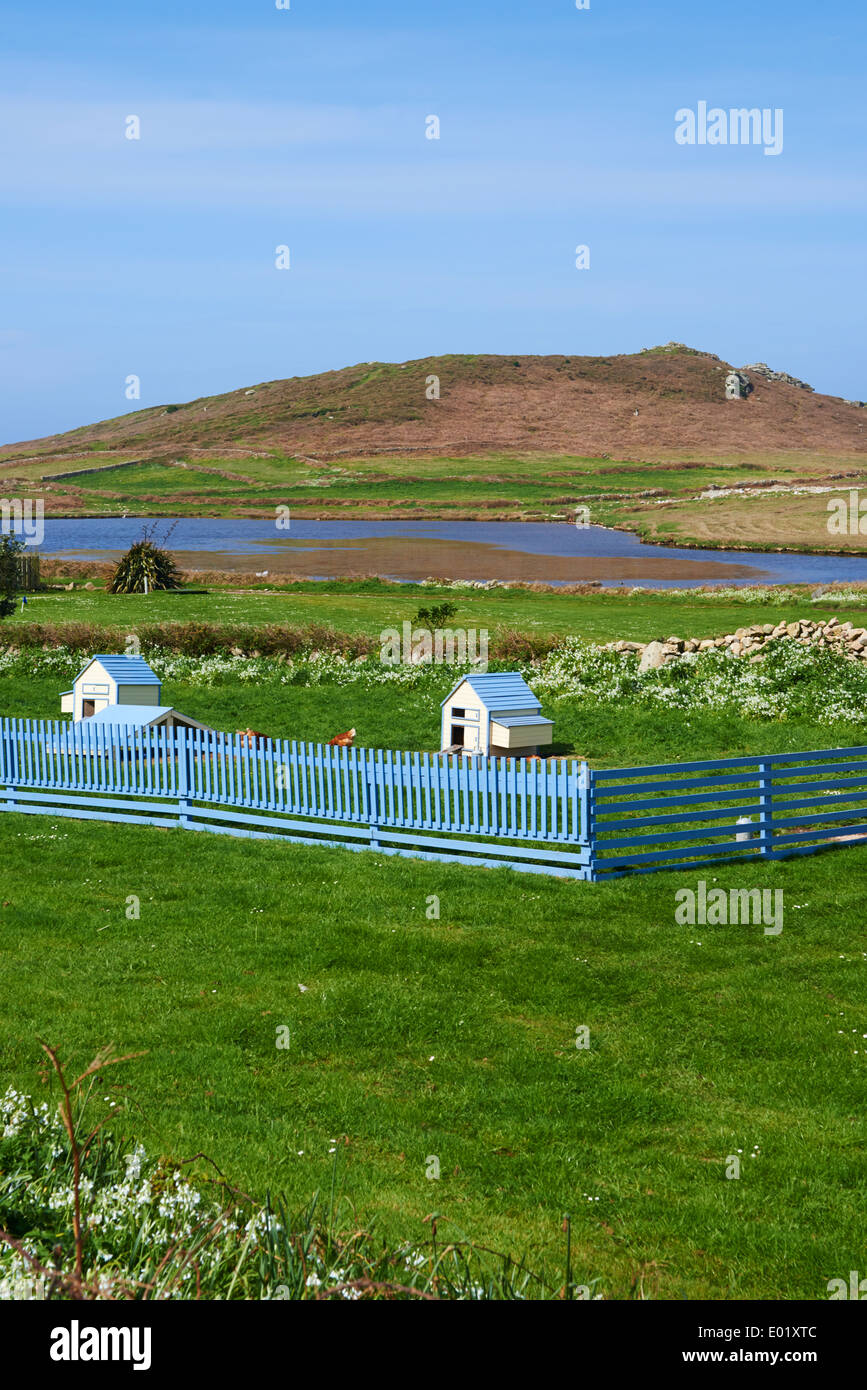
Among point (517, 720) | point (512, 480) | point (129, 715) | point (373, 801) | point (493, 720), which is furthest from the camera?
point (512, 480)

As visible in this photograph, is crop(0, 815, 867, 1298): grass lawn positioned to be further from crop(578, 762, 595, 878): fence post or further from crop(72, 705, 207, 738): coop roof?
crop(72, 705, 207, 738): coop roof

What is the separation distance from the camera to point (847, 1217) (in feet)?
24.5

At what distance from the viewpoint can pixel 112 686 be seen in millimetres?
23312

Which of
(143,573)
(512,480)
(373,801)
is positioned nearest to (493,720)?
(373,801)

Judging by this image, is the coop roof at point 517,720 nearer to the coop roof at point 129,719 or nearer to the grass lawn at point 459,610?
the coop roof at point 129,719

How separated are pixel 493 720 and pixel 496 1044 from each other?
10.8 metres

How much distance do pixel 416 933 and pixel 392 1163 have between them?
5167mm

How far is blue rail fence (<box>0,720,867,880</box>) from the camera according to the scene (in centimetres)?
1641

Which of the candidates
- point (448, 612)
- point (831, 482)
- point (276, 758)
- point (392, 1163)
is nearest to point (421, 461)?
point (831, 482)

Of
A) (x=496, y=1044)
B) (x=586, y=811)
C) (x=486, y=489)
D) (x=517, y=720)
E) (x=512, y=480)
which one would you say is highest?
(x=512, y=480)

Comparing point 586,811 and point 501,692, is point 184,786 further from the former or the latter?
point 586,811

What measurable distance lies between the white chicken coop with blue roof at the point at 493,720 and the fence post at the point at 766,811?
4.97 meters

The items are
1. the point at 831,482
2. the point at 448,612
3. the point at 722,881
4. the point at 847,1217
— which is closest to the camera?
the point at 847,1217
